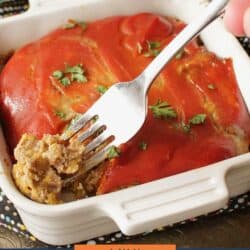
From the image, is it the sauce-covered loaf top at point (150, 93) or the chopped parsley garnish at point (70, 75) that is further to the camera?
the chopped parsley garnish at point (70, 75)

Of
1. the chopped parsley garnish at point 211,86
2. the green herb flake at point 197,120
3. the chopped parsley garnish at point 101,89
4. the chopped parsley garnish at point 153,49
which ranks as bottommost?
the green herb flake at point 197,120

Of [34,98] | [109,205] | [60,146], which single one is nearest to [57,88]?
[34,98]

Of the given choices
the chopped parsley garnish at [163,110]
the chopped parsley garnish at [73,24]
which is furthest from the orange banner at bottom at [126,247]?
the chopped parsley garnish at [73,24]

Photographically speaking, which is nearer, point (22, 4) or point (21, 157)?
point (21, 157)

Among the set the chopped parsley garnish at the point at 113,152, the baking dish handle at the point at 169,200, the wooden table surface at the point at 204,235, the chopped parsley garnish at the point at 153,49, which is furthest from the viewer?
the chopped parsley garnish at the point at 153,49

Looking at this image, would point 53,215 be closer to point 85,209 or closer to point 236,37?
point 85,209

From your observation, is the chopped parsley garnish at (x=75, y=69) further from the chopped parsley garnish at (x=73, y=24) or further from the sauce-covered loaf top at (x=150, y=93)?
the chopped parsley garnish at (x=73, y=24)
